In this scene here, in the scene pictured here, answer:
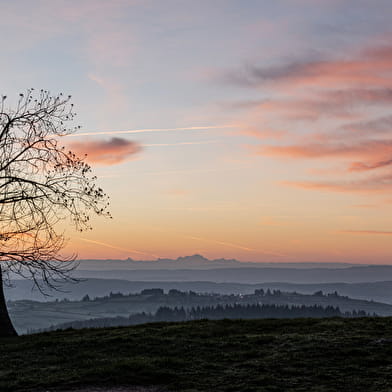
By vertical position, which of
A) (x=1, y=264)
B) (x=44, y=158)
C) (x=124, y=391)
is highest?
(x=44, y=158)

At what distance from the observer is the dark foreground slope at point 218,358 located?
1628cm

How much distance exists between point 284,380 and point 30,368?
30.1 feet

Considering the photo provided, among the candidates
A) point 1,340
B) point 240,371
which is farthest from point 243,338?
point 1,340

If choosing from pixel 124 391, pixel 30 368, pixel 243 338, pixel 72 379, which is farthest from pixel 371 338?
pixel 30 368

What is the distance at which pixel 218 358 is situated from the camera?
756 inches

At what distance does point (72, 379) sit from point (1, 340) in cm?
1142

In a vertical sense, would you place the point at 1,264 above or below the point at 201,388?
above

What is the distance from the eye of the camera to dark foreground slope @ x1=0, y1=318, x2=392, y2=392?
16.3m

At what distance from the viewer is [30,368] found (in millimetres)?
19656

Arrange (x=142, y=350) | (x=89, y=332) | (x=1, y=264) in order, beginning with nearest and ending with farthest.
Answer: (x=142, y=350) → (x=89, y=332) → (x=1, y=264)

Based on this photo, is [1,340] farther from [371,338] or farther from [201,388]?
[371,338]

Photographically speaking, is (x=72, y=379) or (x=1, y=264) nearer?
(x=72, y=379)

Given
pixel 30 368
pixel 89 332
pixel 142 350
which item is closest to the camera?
pixel 30 368

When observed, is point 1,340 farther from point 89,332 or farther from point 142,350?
point 142,350
